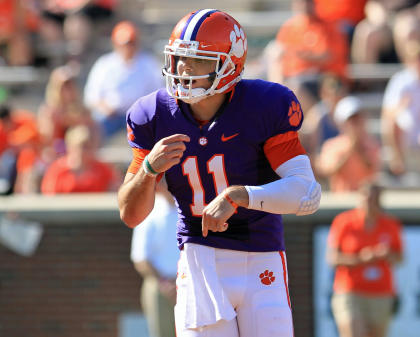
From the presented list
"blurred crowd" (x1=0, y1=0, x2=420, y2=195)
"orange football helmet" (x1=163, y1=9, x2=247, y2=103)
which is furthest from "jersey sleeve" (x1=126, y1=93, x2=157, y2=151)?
"blurred crowd" (x1=0, y1=0, x2=420, y2=195)

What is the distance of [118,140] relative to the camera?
9.63m

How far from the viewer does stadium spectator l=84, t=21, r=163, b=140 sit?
946 centimetres

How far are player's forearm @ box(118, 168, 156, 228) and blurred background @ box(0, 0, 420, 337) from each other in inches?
150

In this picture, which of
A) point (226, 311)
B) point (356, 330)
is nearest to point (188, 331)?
point (226, 311)

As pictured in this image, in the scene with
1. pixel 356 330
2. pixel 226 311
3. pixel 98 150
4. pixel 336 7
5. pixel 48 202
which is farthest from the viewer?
pixel 336 7

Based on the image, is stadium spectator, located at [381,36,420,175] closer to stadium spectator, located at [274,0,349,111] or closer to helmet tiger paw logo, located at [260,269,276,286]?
stadium spectator, located at [274,0,349,111]

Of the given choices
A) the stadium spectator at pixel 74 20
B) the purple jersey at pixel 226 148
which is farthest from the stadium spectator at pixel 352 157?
the purple jersey at pixel 226 148

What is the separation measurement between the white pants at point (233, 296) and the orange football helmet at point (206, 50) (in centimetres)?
69

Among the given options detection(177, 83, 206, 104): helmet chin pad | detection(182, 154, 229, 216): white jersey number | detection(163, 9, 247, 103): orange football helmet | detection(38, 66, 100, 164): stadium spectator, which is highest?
detection(38, 66, 100, 164): stadium spectator

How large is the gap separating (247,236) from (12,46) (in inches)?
309

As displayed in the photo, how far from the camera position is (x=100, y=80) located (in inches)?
378

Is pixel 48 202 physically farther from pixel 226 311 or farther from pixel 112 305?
pixel 226 311

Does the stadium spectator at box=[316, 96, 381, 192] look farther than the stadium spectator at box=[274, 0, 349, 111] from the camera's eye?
No

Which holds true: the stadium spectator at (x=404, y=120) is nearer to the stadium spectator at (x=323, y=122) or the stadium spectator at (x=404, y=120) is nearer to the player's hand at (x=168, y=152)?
the stadium spectator at (x=323, y=122)
